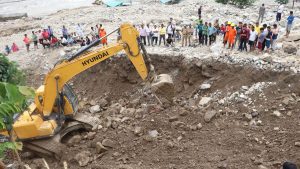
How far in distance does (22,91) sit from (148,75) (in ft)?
20.7

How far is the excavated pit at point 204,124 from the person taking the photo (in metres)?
9.11

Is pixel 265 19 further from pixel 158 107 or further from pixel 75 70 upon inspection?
pixel 75 70

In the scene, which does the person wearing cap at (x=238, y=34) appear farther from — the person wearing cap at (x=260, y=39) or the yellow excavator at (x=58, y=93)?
the yellow excavator at (x=58, y=93)

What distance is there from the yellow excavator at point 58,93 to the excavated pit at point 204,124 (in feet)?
1.72

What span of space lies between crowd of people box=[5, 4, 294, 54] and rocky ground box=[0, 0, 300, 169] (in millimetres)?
583

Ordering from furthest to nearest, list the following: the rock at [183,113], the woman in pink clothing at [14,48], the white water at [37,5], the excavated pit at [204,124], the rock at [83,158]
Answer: the white water at [37,5]
the woman in pink clothing at [14,48]
the rock at [183,113]
the rock at [83,158]
the excavated pit at [204,124]

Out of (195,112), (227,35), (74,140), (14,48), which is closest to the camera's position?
(74,140)

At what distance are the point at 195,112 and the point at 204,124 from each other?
2.26 feet

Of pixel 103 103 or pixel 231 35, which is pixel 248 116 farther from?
pixel 103 103

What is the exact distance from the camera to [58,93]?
10.2 metres

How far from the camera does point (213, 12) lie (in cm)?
2167

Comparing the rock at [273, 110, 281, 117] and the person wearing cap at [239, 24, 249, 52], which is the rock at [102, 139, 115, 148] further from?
the person wearing cap at [239, 24, 249, 52]

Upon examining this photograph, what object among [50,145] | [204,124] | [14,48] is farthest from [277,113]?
[14,48]

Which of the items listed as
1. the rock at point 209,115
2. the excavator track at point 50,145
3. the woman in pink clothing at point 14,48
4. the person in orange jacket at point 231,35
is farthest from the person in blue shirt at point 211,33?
the woman in pink clothing at point 14,48
